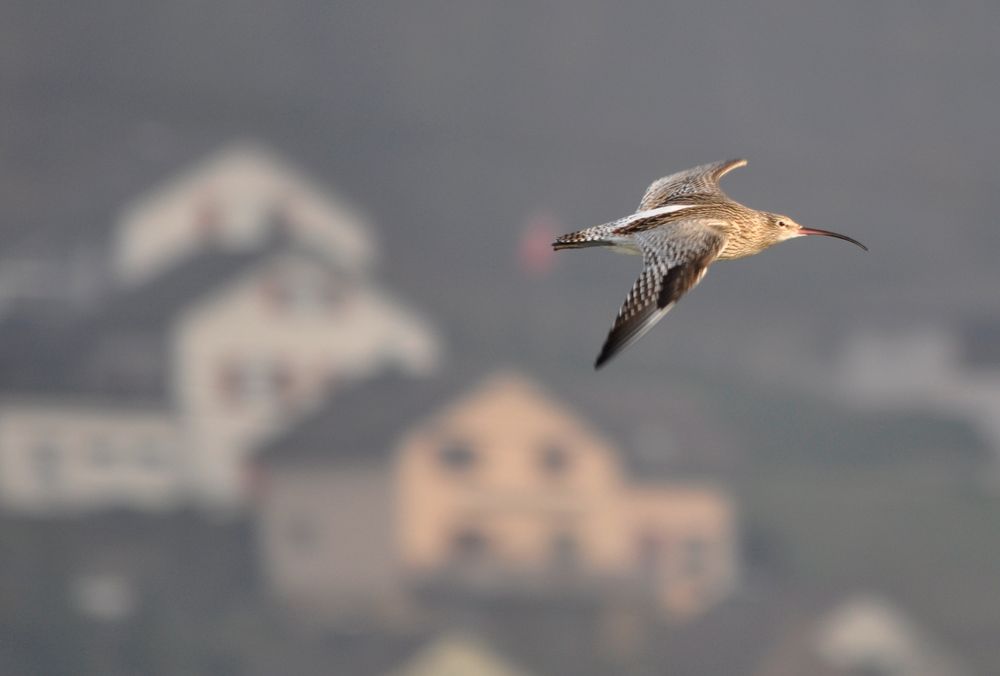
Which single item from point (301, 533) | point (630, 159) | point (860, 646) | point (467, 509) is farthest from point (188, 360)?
point (630, 159)

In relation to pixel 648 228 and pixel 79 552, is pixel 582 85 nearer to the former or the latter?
pixel 79 552

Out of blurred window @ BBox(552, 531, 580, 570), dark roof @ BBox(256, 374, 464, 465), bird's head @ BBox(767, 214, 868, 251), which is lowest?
bird's head @ BBox(767, 214, 868, 251)

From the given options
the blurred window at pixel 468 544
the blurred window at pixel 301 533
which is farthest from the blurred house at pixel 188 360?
the blurred window at pixel 468 544

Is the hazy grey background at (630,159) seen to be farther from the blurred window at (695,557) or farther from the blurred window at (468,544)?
the blurred window at (468,544)

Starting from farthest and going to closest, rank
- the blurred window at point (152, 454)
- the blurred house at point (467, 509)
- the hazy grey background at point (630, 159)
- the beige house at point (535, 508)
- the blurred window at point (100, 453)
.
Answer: the hazy grey background at point (630, 159)
the blurred window at point (152, 454)
the blurred window at point (100, 453)
the beige house at point (535, 508)
the blurred house at point (467, 509)

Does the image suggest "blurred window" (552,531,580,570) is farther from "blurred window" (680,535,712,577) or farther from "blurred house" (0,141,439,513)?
"blurred house" (0,141,439,513)

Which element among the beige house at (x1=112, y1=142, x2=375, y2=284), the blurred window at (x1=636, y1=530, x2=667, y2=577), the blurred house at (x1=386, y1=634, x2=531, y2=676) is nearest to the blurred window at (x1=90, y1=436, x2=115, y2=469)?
the beige house at (x1=112, y1=142, x2=375, y2=284)
